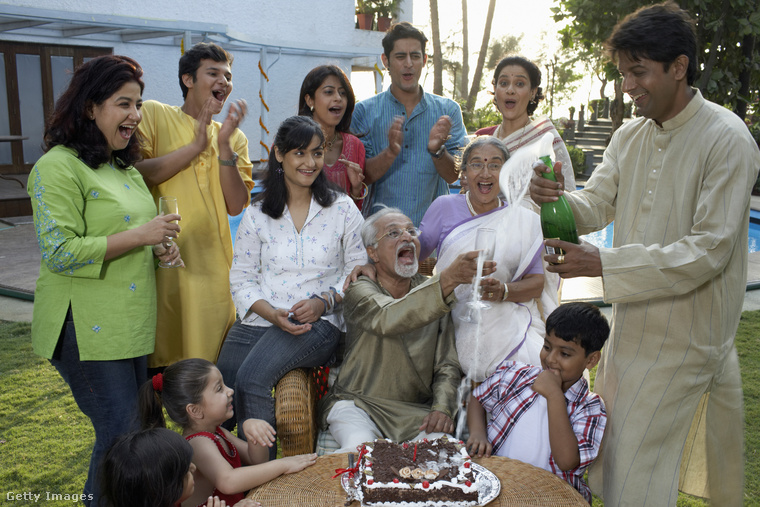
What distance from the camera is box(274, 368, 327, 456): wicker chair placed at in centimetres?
307

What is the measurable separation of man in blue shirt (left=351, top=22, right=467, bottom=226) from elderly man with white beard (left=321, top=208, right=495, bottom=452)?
1.00 m

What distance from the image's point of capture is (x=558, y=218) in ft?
9.36

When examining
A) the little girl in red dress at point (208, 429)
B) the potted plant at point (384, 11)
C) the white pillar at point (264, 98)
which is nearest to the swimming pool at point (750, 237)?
the white pillar at point (264, 98)

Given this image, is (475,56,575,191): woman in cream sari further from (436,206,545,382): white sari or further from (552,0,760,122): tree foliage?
(552,0,760,122): tree foliage

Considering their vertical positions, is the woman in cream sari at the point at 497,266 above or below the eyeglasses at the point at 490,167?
below

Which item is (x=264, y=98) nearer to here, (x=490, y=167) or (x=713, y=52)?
(x=713, y=52)

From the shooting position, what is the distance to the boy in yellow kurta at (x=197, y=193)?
366 cm

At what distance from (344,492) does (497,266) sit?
5.03 feet

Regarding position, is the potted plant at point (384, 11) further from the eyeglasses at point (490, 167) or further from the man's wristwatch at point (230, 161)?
the eyeglasses at point (490, 167)

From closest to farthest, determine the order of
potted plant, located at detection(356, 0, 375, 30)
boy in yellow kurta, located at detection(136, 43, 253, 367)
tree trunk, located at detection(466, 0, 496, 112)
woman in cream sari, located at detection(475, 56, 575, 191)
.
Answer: boy in yellow kurta, located at detection(136, 43, 253, 367) → woman in cream sari, located at detection(475, 56, 575, 191) → potted plant, located at detection(356, 0, 375, 30) → tree trunk, located at detection(466, 0, 496, 112)

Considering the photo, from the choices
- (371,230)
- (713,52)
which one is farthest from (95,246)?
(713,52)

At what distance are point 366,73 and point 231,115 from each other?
1956cm

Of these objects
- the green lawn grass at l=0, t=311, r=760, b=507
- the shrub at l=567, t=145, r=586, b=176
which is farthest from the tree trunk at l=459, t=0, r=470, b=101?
the green lawn grass at l=0, t=311, r=760, b=507

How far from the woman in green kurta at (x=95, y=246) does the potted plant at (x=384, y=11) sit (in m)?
18.2
